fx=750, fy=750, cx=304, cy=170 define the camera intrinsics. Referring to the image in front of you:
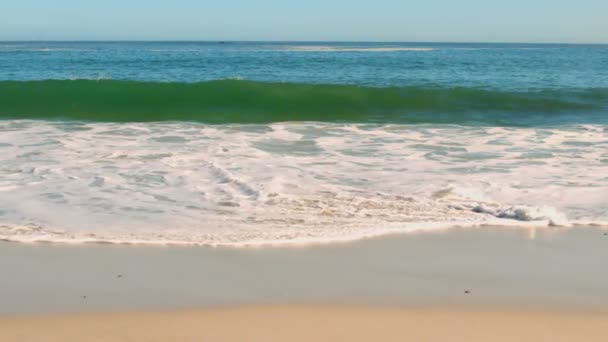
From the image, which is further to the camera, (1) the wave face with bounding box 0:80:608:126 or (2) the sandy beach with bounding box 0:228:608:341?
(1) the wave face with bounding box 0:80:608:126

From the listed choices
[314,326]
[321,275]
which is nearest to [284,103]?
[321,275]

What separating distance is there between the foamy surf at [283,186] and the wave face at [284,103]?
3572 millimetres

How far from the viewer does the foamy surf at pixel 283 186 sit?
530 centimetres

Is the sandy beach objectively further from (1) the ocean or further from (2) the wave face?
(2) the wave face

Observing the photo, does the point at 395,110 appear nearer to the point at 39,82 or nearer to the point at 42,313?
the point at 39,82

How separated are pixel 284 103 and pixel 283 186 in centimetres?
951

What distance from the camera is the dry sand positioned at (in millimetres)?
3375

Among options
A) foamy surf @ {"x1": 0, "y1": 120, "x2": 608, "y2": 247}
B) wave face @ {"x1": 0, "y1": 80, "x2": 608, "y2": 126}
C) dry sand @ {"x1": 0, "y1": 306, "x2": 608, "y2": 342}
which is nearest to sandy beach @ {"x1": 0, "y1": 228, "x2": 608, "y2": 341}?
dry sand @ {"x1": 0, "y1": 306, "x2": 608, "y2": 342}

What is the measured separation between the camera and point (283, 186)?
6.62m

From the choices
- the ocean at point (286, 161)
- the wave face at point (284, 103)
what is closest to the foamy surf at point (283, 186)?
the ocean at point (286, 161)

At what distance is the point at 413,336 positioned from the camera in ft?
11.1

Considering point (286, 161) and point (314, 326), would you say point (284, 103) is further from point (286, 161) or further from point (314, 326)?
point (314, 326)

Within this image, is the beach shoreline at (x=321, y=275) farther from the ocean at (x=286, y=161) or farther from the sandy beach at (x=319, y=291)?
the ocean at (x=286, y=161)

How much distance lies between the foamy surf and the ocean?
0.02m
